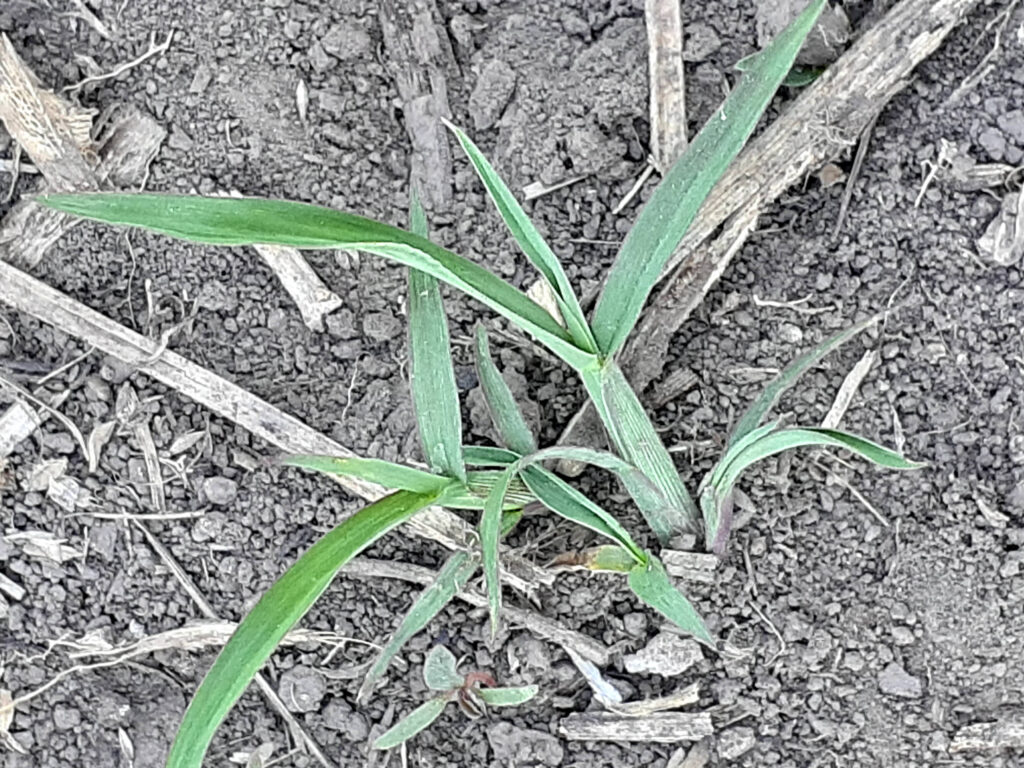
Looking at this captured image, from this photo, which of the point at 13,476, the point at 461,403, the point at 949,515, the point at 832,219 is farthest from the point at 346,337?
the point at 949,515

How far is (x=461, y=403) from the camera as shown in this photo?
138cm

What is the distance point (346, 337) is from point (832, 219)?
0.60m

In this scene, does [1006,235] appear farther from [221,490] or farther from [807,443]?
[221,490]

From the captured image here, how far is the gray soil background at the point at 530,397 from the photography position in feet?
4.39

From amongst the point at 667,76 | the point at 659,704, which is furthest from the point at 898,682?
the point at 667,76

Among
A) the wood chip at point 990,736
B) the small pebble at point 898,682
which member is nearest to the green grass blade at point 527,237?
the small pebble at point 898,682

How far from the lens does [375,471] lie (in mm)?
1090

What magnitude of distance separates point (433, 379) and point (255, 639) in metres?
0.32

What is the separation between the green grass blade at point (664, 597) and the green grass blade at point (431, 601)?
0.18 m

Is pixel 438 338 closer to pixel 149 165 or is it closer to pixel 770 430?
pixel 770 430

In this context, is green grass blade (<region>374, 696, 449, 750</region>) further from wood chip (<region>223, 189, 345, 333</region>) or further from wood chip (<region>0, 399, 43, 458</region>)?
wood chip (<region>0, 399, 43, 458</region>)

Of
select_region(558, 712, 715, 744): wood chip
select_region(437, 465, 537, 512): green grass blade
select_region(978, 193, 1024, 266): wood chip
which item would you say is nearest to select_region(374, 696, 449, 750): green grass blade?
select_region(558, 712, 715, 744): wood chip

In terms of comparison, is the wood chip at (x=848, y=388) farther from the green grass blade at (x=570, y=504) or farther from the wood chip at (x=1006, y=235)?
the green grass blade at (x=570, y=504)

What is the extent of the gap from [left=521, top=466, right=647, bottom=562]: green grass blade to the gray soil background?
11 cm
